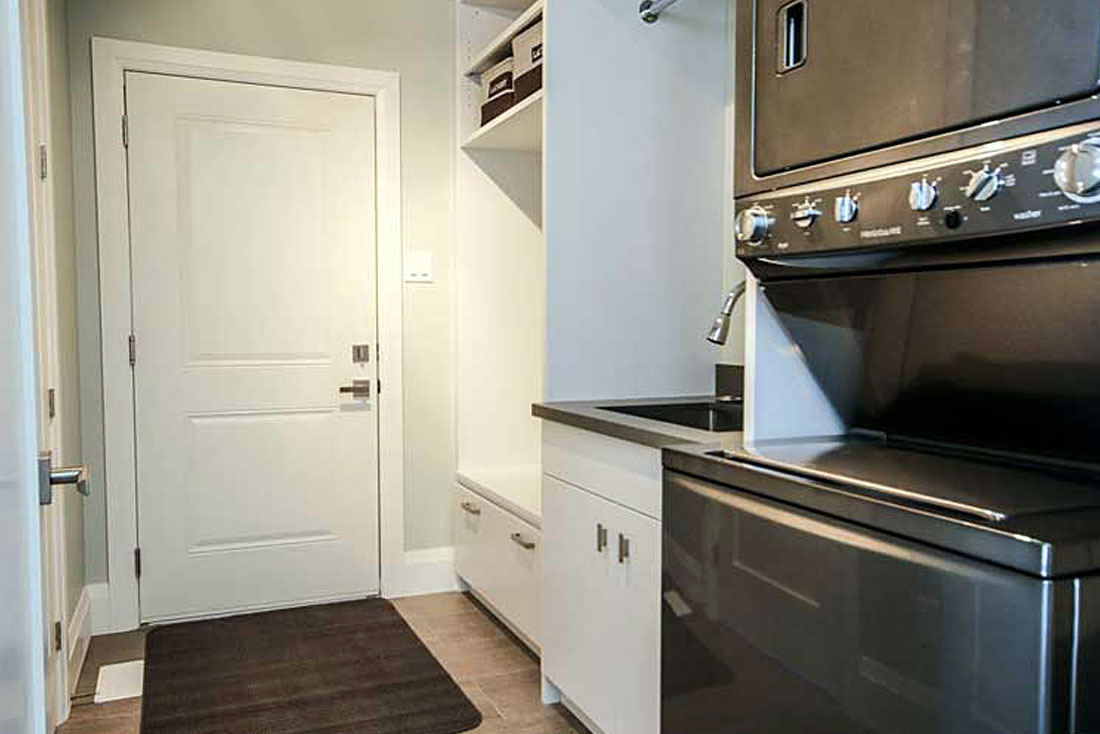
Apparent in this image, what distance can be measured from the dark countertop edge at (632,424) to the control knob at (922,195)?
24.6 inches

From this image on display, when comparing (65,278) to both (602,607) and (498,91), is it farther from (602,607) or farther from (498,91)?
(602,607)

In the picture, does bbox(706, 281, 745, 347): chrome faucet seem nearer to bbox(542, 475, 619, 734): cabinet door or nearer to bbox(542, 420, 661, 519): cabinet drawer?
bbox(542, 420, 661, 519): cabinet drawer

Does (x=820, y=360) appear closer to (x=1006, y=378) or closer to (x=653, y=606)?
(x=1006, y=378)

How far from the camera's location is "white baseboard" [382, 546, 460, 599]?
344 cm

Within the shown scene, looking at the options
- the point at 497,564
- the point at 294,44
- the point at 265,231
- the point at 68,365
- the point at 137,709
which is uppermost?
the point at 294,44

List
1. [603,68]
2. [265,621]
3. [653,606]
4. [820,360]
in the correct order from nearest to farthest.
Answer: [820,360], [653,606], [603,68], [265,621]

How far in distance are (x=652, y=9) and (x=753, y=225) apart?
128 cm

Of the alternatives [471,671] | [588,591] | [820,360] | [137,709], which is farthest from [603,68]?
[137,709]

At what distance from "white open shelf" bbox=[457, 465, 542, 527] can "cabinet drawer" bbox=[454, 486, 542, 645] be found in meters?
0.03

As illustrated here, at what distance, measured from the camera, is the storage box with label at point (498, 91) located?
2977mm

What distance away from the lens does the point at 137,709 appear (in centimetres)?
245

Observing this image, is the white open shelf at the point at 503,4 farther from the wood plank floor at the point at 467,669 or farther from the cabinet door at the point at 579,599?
the wood plank floor at the point at 467,669

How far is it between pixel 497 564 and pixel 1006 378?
199 centimetres

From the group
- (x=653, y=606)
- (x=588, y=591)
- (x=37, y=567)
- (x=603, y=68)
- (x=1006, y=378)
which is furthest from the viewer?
(x=603, y=68)
